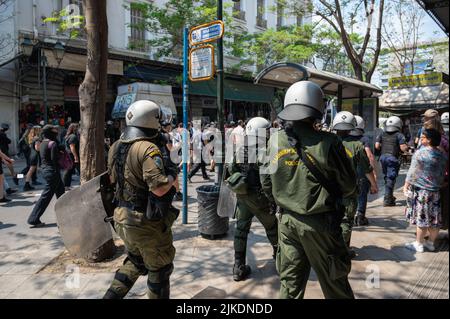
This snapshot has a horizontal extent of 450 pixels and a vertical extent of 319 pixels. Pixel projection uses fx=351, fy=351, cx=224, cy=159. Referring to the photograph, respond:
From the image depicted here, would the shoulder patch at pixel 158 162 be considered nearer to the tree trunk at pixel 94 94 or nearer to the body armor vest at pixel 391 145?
the tree trunk at pixel 94 94

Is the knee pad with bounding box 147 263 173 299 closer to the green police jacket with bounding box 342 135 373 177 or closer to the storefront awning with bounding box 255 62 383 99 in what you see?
the green police jacket with bounding box 342 135 373 177

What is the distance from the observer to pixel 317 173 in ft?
7.73

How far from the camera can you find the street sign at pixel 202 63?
5241 mm

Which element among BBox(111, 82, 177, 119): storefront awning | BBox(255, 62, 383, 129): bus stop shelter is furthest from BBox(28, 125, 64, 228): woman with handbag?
BBox(111, 82, 177, 119): storefront awning

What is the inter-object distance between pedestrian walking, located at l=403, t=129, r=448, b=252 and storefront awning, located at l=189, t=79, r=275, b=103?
14.5 m

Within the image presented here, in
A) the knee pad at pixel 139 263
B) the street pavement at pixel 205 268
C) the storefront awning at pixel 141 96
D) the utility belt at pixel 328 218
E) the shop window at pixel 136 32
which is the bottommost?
the street pavement at pixel 205 268

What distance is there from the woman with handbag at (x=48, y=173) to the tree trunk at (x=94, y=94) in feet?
6.70

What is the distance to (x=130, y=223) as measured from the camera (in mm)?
2766

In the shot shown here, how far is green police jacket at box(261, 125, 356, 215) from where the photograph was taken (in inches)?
93.1

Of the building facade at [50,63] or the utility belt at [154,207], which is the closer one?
the utility belt at [154,207]

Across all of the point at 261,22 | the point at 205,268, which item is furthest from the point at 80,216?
the point at 261,22

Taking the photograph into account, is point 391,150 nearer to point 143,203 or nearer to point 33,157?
point 143,203

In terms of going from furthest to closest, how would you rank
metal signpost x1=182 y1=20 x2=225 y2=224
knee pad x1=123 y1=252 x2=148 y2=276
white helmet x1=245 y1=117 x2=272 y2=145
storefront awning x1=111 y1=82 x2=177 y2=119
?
1. storefront awning x1=111 y1=82 x2=177 y2=119
2. metal signpost x1=182 y1=20 x2=225 y2=224
3. white helmet x1=245 y1=117 x2=272 y2=145
4. knee pad x1=123 y1=252 x2=148 y2=276

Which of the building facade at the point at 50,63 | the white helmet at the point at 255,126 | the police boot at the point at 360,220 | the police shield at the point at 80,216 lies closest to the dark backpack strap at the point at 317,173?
the white helmet at the point at 255,126
